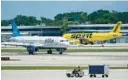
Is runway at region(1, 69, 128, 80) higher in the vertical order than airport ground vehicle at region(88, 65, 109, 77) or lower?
lower

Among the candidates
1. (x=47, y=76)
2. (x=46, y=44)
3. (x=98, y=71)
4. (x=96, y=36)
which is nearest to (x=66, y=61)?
(x=98, y=71)

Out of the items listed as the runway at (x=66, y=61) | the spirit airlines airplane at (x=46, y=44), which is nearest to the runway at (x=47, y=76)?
the runway at (x=66, y=61)

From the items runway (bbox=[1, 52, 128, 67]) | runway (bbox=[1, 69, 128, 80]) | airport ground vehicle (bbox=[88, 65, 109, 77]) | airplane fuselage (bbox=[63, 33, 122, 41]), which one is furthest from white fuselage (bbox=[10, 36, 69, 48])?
airplane fuselage (bbox=[63, 33, 122, 41])

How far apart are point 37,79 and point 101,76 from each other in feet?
17.8

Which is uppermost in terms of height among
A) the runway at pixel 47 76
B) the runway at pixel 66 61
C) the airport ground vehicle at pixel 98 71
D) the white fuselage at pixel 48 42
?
the white fuselage at pixel 48 42

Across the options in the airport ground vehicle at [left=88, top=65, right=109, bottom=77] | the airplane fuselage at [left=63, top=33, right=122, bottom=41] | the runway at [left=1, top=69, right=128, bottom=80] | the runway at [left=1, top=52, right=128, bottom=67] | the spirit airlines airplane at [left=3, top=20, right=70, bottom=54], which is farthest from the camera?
the airplane fuselage at [left=63, top=33, right=122, bottom=41]

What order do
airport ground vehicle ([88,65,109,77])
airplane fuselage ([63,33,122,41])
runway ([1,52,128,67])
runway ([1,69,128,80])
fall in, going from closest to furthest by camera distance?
runway ([1,69,128,80]) → airport ground vehicle ([88,65,109,77]) → runway ([1,52,128,67]) → airplane fuselage ([63,33,122,41])

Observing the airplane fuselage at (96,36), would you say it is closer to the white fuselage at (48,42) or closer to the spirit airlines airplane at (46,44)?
the white fuselage at (48,42)

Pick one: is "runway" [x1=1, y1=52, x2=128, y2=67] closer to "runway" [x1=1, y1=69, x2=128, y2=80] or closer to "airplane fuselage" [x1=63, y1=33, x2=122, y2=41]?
"runway" [x1=1, y1=69, x2=128, y2=80]

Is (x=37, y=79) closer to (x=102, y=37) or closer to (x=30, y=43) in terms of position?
(x=30, y=43)

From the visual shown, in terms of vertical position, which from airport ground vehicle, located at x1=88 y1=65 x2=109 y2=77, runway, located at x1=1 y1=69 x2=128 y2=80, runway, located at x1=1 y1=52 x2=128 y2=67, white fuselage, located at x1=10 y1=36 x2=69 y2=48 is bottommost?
runway, located at x1=1 y1=52 x2=128 y2=67

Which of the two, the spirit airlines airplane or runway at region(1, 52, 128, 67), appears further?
the spirit airlines airplane

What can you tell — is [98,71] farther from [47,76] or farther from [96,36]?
[96,36]

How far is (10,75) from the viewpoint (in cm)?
4341
